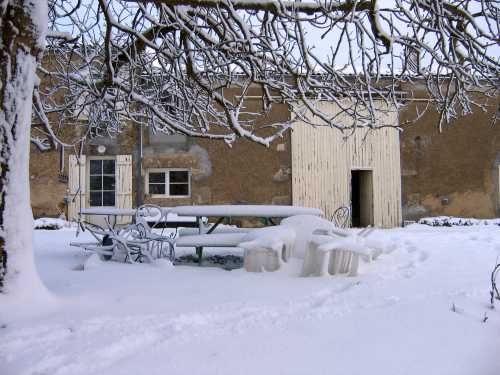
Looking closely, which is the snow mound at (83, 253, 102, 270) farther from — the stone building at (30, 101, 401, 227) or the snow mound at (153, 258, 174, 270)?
the stone building at (30, 101, 401, 227)

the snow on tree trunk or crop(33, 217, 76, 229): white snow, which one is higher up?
the snow on tree trunk

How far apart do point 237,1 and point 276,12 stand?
0.31 metres

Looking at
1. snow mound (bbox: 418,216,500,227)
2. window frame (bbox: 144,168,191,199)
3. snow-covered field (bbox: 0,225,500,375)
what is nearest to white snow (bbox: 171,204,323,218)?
snow-covered field (bbox: 0,225,500,375)

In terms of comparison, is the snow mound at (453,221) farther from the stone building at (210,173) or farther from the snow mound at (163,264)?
the snow mound at (163,264)

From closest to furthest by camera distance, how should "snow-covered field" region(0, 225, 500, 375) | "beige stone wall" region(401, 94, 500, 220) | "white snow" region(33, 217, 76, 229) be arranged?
1. "snow-covered field" region(0, 225, 500, 375)
2. "white snow" region(33, 217, 76, 229)
3. "beige stone wall" region(401, 94, 500, 220)

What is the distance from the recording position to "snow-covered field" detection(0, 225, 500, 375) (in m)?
1.89

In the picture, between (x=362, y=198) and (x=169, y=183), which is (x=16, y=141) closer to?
(x=169, y=183)

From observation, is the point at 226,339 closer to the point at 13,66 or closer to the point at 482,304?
the point at 482,304

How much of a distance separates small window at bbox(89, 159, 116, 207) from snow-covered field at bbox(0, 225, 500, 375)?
7.73 m

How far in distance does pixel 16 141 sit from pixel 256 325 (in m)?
1.86

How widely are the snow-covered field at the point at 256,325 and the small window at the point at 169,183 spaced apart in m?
7.49

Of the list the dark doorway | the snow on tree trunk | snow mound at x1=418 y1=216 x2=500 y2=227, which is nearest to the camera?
the snow on tree trunk

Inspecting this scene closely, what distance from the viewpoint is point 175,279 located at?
3646 mm

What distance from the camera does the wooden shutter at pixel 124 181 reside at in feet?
36.6
